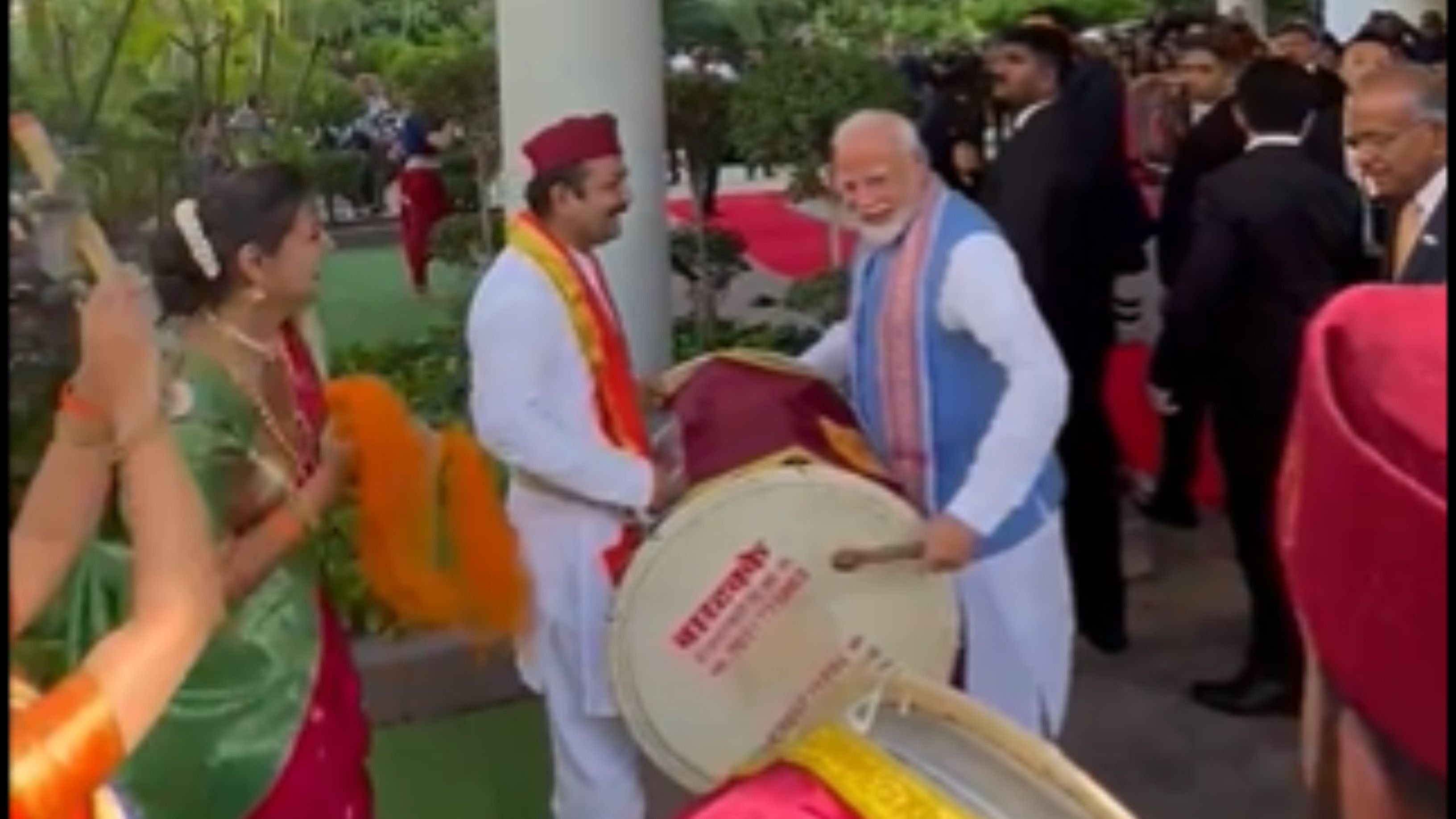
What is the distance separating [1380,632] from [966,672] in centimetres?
269

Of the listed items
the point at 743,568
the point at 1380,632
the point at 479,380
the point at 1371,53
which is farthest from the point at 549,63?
the point at 1380,632

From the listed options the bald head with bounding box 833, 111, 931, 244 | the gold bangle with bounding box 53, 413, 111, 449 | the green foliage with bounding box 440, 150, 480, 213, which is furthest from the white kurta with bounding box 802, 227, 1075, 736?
the green foliage with bounding box 440, 150, 480, 213

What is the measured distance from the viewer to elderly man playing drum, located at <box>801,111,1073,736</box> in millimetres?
3395

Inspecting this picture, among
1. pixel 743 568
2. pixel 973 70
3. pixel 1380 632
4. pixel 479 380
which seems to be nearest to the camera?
pixel 1380 632

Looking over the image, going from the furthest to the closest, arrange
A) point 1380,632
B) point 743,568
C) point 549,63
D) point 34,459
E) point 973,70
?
point 973,70 → point 549,63 → point 743,568 → point 34,459 → point 1380,632

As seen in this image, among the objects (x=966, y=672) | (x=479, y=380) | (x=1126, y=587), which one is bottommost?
(x=1126, y=587)

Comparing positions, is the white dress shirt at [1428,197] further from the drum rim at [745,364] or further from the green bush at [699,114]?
the green bush at [699,114]

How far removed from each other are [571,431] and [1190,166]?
8.39 ft

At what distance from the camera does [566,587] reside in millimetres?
3680

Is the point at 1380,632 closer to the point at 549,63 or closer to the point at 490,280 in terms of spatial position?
the point at 490,280

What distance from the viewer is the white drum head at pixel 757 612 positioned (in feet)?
10.9

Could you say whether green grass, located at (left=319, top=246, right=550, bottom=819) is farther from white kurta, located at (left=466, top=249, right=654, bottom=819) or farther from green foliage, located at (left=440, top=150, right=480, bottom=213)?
green foliage, located at (left=440, top=150, right=480, bottom=213)

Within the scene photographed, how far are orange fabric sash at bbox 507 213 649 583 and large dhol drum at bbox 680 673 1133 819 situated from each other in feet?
7.14

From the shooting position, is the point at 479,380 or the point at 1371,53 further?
the point at 1371,53
